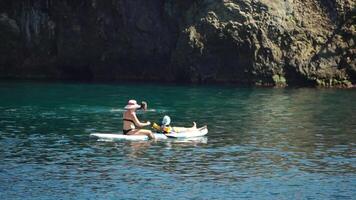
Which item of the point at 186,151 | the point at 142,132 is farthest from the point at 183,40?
the point at 186,151

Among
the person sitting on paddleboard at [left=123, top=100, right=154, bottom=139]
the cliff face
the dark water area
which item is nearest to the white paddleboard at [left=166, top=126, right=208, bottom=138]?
the dark water area

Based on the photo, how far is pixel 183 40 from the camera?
84250 mm

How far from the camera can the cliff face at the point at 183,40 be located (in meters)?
82.5

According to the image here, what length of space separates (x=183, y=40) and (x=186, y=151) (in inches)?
1684

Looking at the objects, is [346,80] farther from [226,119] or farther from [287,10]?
[226,119]

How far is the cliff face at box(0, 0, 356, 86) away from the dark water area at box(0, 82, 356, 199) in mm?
13940

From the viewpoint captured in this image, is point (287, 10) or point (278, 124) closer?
point (278, 124)

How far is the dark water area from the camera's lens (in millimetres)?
33281

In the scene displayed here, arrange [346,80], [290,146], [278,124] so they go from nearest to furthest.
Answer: [290,146] → [278,124] → [346,80]

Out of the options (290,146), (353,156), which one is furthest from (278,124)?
(353,156)

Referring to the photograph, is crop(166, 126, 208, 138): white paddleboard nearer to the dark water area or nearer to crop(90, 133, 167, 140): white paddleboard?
the dark water area

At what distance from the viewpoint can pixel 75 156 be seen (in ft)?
131

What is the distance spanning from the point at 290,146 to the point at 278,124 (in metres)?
9.08

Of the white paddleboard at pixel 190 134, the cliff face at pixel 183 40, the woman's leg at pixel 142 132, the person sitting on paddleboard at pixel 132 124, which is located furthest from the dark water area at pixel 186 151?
the cliff face at pixel 183 40
